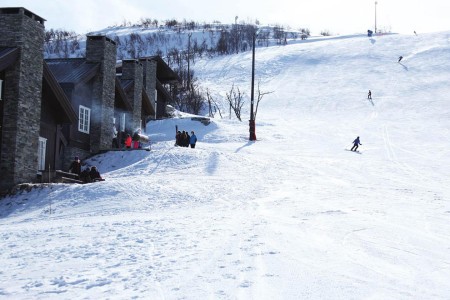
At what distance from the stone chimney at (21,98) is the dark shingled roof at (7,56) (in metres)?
0.20

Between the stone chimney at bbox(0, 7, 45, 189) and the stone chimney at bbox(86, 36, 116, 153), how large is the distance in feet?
24.8

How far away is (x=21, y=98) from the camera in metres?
19.8

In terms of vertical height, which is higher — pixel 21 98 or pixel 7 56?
pixel 7 56

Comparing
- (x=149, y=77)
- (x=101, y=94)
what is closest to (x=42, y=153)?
(x=101, y=94)

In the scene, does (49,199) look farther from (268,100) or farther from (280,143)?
(268,100)

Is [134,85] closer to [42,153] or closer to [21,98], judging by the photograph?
[42,153]

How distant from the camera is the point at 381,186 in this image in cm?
2136

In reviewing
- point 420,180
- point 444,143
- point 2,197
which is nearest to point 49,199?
point 2,197

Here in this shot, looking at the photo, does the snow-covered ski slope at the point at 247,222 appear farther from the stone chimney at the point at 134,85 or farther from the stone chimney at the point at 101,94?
the stone chimney at the point at 134,85

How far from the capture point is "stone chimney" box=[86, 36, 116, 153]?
28.5m

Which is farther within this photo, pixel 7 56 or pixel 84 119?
pixel 84 119

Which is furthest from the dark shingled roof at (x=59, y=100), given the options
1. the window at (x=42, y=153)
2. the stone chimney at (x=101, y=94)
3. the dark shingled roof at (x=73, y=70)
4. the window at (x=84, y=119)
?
the stone chimney at (x=101, y=94)

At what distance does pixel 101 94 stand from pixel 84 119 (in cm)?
156

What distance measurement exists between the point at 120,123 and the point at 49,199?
15.3 m
